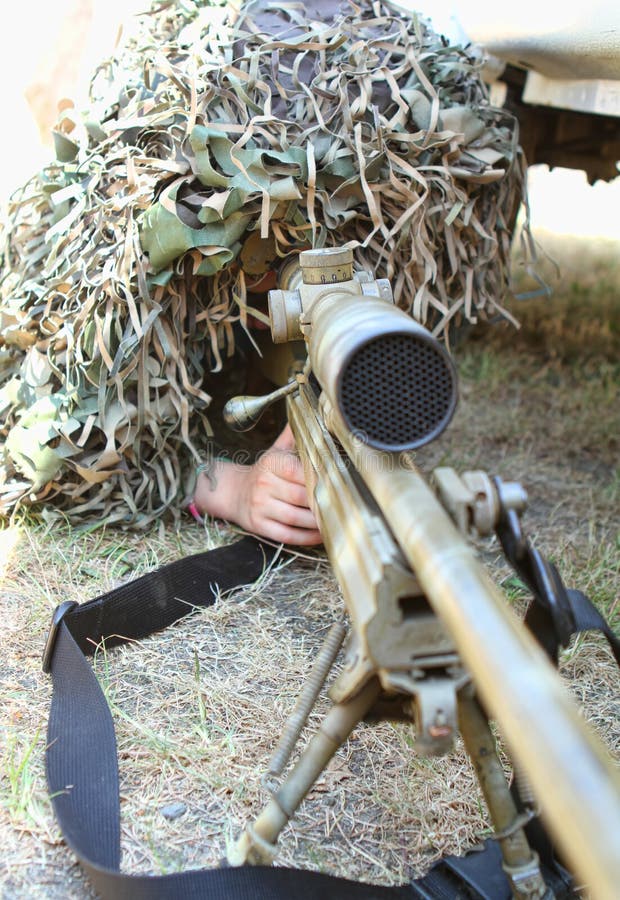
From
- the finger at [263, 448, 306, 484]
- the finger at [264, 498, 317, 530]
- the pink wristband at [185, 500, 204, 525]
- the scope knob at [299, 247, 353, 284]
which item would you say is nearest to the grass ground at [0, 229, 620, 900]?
the pink wristband at [185, 500, 204, 525]

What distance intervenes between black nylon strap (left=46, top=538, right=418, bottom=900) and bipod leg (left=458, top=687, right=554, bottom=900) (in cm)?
17

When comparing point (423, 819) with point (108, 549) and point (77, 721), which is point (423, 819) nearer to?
point (77, 721)

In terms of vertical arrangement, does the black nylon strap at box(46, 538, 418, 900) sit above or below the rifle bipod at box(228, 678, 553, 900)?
below

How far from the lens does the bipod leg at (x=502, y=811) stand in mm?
1207

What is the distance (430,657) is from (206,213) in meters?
1.13

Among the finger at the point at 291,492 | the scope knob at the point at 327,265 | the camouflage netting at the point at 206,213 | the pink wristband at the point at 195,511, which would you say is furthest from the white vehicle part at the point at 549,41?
the pink wristband at the point at 195,511

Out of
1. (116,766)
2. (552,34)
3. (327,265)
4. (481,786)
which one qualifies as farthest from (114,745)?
(552,34)

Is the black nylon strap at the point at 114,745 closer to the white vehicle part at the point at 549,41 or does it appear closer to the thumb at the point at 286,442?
the thumb at the point at 286,442

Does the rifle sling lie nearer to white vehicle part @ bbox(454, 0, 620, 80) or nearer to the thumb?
the thumb

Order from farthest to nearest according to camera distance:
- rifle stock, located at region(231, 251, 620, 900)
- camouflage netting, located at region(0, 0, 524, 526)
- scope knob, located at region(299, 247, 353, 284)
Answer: camouflage netting, located at region(0, 0, 524, 526), scope knob, located at region(299, 247, 353, 284), rifle stock, located at region(231, 251, 620, 900)

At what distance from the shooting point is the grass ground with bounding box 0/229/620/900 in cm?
142

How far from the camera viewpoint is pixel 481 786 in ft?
4.04

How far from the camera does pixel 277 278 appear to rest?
205cm

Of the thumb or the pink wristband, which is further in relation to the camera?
the pink wristband
